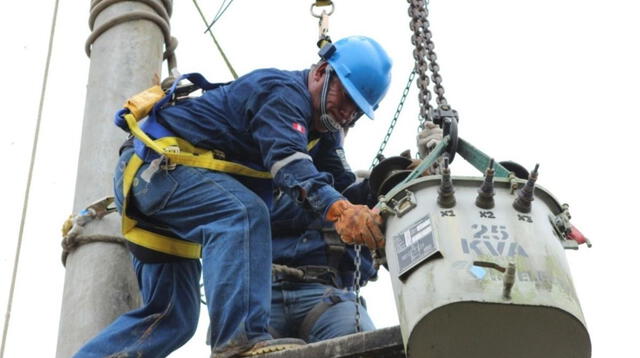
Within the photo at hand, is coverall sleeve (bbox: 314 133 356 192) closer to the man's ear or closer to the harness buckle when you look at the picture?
the man's ear

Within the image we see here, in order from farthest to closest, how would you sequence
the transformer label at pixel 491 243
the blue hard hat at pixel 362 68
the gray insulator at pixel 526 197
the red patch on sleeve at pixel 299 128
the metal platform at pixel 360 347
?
the blue hard hat at pixel 362 68
the red patch on sleeve at pixel 299 128
the metal platform at pixel 360 347
the gray insulator at pixel 526 197
the transformer label at pixel 491 243

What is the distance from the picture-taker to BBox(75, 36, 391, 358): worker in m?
5.64

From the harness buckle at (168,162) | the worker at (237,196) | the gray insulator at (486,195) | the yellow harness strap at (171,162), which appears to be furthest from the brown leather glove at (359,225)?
the harness buckle at (168,162)

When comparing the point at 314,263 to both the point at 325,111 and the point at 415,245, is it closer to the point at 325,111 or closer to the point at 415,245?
the point at 325,111

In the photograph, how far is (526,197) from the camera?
5145 millimetres

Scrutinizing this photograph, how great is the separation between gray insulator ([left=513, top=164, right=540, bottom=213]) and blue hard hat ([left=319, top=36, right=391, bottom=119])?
53.0 inches

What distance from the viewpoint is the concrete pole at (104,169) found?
6520mm

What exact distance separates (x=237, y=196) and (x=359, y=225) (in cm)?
70

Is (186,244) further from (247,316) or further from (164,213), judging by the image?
(247,316)

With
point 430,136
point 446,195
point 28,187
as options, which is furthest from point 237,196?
point 28,187

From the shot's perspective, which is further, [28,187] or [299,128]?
[28,187]

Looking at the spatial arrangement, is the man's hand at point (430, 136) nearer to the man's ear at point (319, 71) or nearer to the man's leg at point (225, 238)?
the man's ear at point (319, 71)

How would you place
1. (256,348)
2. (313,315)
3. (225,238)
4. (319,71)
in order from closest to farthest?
(256,348) < (225,238) < (319,71) < (313,315)

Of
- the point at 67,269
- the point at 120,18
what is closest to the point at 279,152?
the point at 67,269
